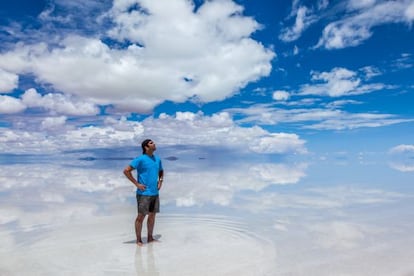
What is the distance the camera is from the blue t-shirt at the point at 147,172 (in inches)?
313

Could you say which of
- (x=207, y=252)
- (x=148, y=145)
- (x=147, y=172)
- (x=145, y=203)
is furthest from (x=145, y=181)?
(x=207, y=252)

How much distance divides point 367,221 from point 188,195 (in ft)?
23.6

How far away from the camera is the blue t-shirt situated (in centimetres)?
794

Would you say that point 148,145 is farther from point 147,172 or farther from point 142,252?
point 142,252

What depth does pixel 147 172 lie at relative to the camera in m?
8.00

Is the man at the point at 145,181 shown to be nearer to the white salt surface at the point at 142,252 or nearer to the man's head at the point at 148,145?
the man's head at the point at 148,145

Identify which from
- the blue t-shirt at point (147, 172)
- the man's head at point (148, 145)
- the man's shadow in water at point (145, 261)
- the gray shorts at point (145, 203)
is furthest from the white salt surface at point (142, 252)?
the man's head at point (148, 145)

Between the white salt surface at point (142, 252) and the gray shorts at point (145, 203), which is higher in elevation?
the gray shorts at point (145, 203)

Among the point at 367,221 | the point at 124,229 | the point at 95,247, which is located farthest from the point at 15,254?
the point at 367,221

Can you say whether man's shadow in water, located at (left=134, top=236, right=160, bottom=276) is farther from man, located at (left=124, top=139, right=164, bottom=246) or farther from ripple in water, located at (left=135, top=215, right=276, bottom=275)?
man, located at (left=124, top=139, right=164, bottom=246)

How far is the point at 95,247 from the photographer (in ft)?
25.1

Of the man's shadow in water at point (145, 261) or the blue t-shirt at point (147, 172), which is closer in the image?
the man's shadow in water at point (145, 261)

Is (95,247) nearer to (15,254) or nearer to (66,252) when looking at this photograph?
(66,252)

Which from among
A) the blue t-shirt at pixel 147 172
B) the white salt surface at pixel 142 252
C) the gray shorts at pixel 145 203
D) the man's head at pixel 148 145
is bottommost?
the white salt surface at pixel 142 252
